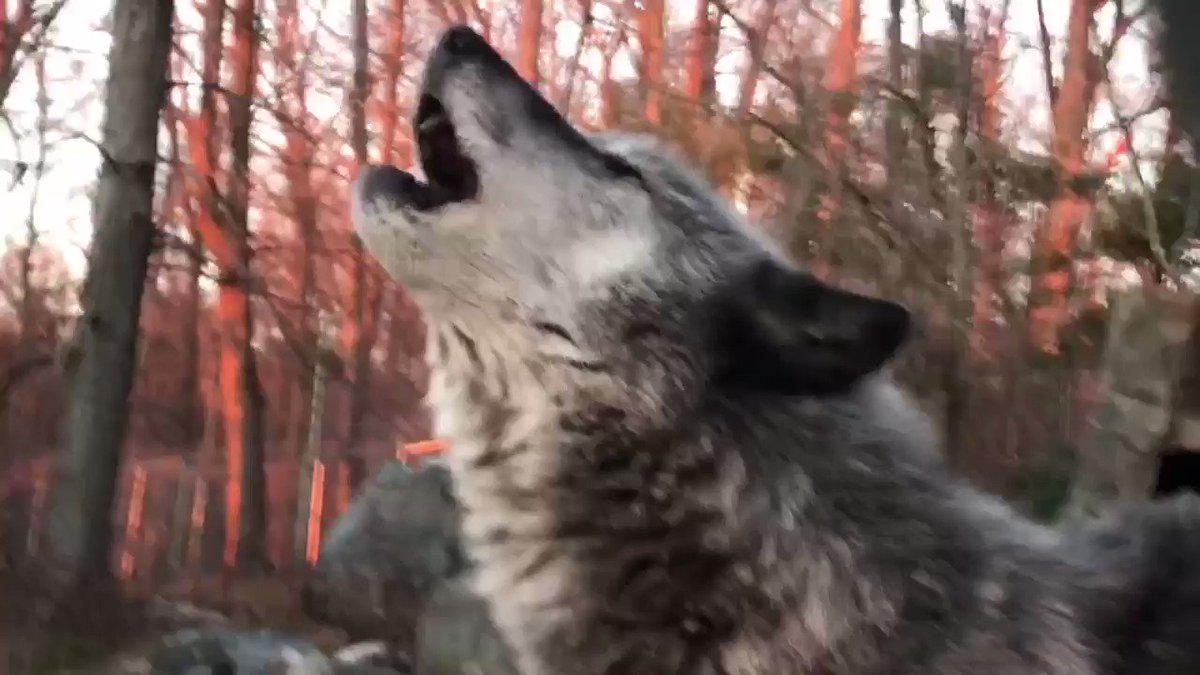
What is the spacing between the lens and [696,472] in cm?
169

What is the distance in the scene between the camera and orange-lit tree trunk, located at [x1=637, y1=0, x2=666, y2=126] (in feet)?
20.4

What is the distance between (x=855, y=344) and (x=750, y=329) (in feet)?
0.67

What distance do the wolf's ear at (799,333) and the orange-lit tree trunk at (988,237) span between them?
3.73 metres

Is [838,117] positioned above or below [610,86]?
below

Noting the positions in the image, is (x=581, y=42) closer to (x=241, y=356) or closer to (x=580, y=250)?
(x=241, y=356)

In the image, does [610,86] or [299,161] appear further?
[610,86]

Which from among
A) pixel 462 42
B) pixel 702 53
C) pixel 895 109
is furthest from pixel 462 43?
pixel 702 53

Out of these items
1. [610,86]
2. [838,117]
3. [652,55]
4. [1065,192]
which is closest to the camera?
[1065,192]

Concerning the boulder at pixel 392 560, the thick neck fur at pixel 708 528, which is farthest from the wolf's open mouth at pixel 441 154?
the boulder at pixel 392 560

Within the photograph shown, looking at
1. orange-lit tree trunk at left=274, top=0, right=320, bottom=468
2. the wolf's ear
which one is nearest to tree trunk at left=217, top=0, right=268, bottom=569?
orange-lit tree trunk at left=274, top=0, right=320, bottom=468

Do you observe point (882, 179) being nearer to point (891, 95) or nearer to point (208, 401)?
point (891, 95)

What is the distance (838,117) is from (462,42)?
3.80 metres

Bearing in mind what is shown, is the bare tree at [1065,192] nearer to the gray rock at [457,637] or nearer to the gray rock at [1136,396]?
the gray rock at [1136,396]

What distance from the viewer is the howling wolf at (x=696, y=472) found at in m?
1.63
